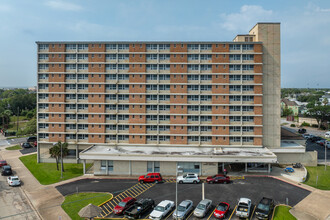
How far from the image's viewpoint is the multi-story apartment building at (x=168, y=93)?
55781 millimetres

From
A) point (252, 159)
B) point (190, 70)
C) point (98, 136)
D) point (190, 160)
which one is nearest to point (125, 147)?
point (98, 136)

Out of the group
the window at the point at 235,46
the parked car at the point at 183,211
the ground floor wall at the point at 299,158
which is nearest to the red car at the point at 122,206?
the parked car at the point at 183,211

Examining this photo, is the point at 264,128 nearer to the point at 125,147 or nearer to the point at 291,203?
the point at 291,203

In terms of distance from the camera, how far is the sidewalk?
3341cm

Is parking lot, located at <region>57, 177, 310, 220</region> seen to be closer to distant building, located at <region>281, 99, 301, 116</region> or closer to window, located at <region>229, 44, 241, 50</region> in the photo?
window, located at <region>229, 44, 241, 50</region>

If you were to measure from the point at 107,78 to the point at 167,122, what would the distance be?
18.1 m

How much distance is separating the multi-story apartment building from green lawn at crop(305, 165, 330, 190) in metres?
9.08

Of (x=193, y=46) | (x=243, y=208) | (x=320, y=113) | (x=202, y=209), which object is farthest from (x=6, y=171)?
(x=320, y=113)

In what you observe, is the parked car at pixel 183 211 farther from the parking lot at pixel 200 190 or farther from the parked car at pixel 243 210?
the parked car at pixel 243 210

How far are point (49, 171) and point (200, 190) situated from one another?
111 ft

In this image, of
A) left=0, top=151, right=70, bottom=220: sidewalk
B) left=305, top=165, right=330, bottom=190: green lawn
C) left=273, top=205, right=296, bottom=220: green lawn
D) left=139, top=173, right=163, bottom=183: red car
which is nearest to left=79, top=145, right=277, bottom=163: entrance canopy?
left=139, top=173, right=163, bottom=183: red car

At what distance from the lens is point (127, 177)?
48812mm

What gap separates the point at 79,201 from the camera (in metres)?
37.1

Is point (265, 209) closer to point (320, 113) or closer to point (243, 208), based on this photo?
point (243, 208)
